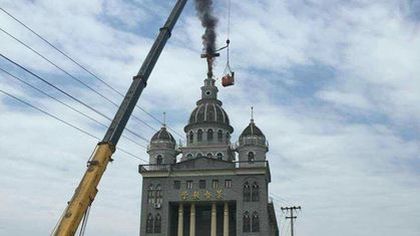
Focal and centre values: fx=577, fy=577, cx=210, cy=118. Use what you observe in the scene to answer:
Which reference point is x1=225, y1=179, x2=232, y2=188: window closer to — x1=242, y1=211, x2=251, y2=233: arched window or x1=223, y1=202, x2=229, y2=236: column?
x1=223, y1=202, x2=229, y2=236: column

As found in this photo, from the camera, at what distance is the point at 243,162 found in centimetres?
7881

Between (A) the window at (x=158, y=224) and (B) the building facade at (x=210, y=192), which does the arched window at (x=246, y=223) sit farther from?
(A) the window at (x=158, y=224)

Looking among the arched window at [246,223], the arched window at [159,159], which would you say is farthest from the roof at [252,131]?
the arched window at [246,223]

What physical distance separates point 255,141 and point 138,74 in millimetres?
48272

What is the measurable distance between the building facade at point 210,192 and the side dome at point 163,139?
102 centimetres

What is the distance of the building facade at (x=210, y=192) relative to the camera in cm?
7612

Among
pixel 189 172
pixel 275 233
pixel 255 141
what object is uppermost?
pixel 255 141

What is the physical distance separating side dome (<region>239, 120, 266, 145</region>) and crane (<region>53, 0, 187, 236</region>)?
1769 inches

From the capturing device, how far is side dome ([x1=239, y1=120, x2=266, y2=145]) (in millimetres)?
81688

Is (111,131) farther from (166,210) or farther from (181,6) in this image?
(166,210)

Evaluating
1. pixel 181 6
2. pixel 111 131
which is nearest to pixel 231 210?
pixel 181 6

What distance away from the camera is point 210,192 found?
76.9 meters

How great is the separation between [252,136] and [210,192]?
10.7 meters

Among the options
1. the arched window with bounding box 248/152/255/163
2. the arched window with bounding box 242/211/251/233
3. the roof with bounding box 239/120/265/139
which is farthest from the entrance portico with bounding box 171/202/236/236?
the roof with bounding box 239/120/265/139
